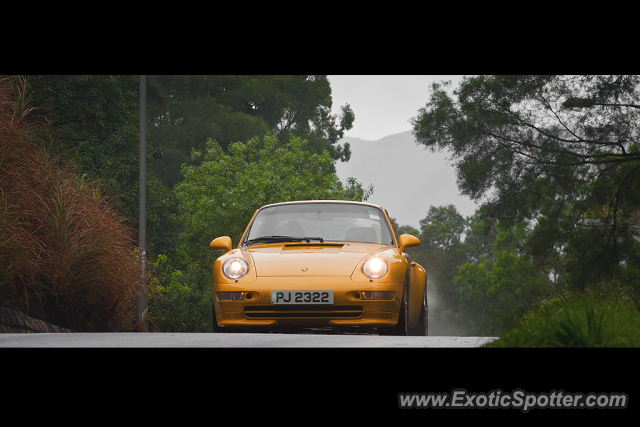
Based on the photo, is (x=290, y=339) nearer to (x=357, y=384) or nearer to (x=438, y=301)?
(x=357, y=384)

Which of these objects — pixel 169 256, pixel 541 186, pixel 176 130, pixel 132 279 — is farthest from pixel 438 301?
pixel 132 279

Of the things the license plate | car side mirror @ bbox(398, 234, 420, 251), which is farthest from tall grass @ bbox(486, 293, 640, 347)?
car side mirror @ bbox(398, 234, 420, 251)

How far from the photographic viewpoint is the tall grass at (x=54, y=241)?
8.74m

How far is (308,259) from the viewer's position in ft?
23.4

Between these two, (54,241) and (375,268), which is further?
(54,241)

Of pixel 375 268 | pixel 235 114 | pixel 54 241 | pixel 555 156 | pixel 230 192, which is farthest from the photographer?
pixel 235 114

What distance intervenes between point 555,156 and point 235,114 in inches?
1212

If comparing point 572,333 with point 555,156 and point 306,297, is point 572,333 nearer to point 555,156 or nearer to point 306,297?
point 306,297

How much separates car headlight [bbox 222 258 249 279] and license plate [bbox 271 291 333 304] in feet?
1.51

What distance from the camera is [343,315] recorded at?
6832 mm

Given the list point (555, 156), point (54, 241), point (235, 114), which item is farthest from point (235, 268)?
point (235, 114)

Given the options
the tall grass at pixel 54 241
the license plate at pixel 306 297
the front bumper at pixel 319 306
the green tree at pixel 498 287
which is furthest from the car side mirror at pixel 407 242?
the green tree at pixel 498 287

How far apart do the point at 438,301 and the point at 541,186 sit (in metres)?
65.1

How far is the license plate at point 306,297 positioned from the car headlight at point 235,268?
18.2 inches
